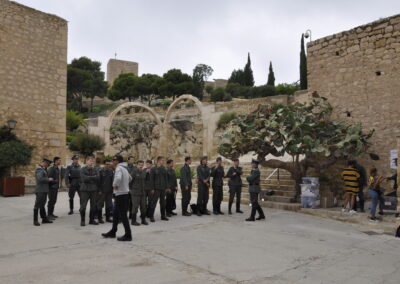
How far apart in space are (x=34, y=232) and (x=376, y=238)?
6.31 m

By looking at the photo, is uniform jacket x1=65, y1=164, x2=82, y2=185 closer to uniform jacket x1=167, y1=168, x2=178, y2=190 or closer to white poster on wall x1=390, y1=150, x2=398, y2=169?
uniform jacket x1=167, y1=168, x2=178, y2=190

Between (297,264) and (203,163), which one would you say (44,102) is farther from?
(297,264)

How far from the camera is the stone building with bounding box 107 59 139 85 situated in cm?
5634

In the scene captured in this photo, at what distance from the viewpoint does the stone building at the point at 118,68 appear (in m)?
56.3

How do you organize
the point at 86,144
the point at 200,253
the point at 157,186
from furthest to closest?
the point at 86,144 → the point at 157,186 → the point at 200,253

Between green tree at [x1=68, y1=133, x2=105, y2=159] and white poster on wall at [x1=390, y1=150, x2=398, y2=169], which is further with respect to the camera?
green tree at [x1=68, y1=133, x2=105, y2=159]

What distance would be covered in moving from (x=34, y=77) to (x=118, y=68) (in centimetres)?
4570

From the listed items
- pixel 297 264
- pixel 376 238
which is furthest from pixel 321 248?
pixel 376 238

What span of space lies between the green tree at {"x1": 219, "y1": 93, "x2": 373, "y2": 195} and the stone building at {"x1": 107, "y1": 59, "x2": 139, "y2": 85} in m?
49.2

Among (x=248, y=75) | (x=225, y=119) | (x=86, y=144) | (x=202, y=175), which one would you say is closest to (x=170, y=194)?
(x=202, y=175)

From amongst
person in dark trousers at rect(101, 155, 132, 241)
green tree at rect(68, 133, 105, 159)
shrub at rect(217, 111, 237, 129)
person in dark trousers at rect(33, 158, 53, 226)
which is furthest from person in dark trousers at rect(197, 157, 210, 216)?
shrub at rect(217, 111, 237, 129)

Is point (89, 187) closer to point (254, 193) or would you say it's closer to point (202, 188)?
point (202, 188)

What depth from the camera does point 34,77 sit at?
499 inches

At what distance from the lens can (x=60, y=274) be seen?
407 centimetres
